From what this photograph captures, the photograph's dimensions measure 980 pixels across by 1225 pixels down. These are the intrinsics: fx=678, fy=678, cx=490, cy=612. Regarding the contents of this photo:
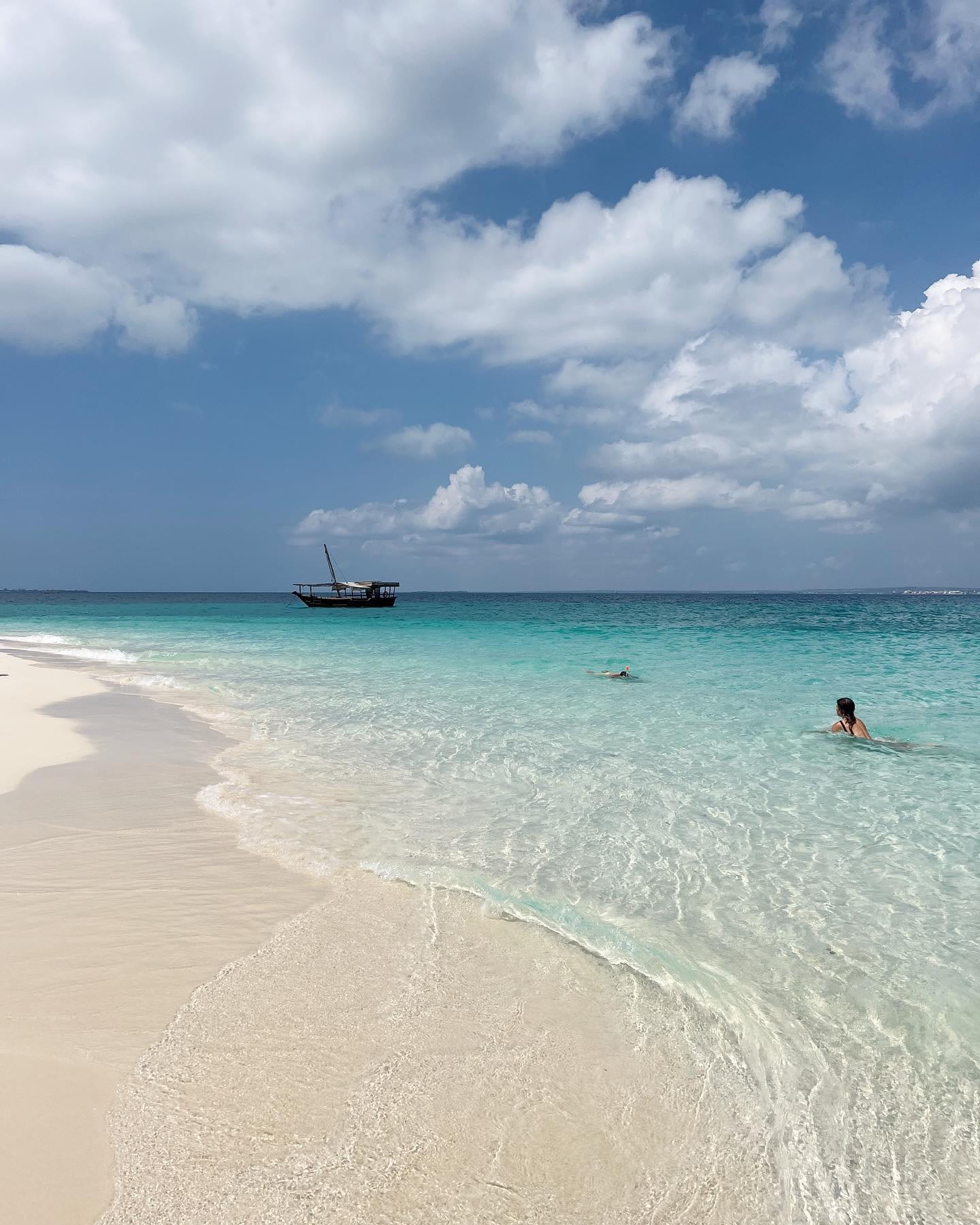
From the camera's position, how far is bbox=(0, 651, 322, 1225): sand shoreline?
288cm

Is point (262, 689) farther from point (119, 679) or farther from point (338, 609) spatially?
point (338, 609)

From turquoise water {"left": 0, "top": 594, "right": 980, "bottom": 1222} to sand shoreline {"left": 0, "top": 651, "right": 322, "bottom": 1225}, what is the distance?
687 mm

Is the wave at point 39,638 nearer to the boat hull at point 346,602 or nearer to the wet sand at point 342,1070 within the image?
the wet sand at point 342,1070

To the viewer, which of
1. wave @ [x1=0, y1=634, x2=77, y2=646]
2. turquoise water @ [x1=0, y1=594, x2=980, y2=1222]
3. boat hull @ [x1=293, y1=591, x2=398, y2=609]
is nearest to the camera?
turquoise water @ [x1=0, y1=594, x2=980, y2=1222]

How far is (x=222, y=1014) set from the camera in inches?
150

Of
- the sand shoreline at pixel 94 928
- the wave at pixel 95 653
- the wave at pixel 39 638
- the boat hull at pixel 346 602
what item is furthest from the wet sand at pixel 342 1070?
the boat hull at pixel 346 602

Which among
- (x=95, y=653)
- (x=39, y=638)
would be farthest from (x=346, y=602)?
(x=95, y=653)

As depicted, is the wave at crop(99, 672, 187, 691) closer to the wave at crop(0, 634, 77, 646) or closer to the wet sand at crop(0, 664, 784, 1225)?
the wet sand at crop(0, 664, 784, 1225)

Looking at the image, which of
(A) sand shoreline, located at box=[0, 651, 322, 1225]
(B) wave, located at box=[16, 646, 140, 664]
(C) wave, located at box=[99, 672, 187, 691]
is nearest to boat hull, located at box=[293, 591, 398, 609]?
(B) wave, located at box=[16, 646, 140, 664]

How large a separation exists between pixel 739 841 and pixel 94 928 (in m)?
5.86

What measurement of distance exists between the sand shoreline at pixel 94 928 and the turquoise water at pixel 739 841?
2.25 ft

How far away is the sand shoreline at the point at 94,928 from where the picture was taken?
2881 mm

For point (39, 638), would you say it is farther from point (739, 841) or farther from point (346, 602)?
point (346, 602)

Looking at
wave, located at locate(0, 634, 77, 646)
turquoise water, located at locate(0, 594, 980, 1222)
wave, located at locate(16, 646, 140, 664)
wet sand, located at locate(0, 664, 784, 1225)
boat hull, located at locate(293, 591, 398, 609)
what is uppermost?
boat hull, located at locate(293, 591, 398, 609)
